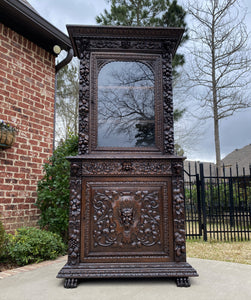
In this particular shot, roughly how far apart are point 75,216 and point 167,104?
1439mm

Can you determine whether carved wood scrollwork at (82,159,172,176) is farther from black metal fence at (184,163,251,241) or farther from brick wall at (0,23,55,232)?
black metal fence at (184,163,251,241)

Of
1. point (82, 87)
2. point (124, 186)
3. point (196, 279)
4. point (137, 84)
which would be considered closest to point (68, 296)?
point (124, 186)

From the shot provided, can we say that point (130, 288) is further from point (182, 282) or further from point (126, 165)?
point (126, 165)

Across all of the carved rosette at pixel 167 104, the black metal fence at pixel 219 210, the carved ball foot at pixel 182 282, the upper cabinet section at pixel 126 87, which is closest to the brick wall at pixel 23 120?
the upper cabinet section at pixel 126 87

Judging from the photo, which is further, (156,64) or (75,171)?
(156,64)

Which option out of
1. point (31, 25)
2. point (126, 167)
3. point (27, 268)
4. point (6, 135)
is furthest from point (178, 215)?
point (31, 25)

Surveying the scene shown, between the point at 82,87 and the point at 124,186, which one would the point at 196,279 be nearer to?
the point at 124,186

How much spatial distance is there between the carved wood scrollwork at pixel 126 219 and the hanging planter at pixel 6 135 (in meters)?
1.83

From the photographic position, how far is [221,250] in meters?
4.72

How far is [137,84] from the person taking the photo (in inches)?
106

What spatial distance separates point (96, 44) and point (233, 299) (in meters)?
2.63

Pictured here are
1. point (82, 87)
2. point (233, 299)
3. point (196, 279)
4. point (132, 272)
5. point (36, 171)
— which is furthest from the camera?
point (36, 171)

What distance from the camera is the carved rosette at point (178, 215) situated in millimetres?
2332

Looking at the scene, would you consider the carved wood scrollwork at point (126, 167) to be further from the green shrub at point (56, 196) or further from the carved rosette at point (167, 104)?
the green shrub at point (56, 196)
